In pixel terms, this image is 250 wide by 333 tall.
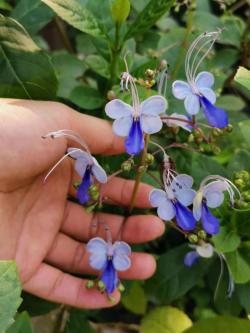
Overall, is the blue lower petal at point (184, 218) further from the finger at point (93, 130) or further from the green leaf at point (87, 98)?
the green leaf at point (87, 98)

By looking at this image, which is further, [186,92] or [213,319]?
[213,319]

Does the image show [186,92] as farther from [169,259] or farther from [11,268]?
[169,259]

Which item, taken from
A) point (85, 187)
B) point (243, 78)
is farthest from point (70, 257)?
point (243, 78)

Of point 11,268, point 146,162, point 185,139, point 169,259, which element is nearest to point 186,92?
point 146,162

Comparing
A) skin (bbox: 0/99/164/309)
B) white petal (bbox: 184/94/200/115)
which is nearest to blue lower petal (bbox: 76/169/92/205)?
skin (bbox: 0/99/164/309)

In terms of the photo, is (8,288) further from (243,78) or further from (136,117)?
(243,78)

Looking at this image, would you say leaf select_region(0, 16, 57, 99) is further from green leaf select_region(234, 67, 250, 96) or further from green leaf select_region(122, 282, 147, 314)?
green leaf select_region(122, 282, 147, 314)
